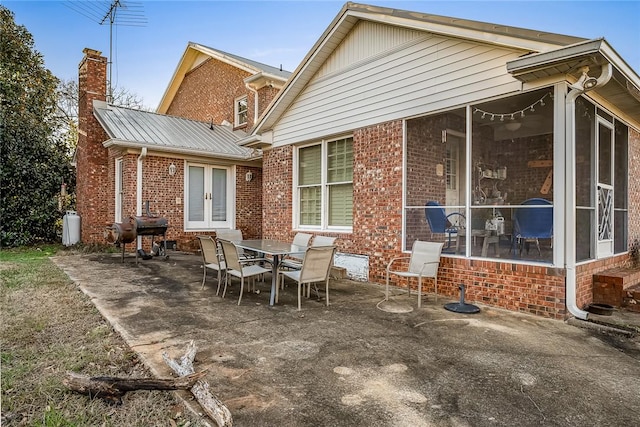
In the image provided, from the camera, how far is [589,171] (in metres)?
5.51

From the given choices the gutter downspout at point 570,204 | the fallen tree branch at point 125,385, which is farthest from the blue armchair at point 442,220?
the fallen tree branch at point 125,385

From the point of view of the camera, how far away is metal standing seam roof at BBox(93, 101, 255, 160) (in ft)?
33.7

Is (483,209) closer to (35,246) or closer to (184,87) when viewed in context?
(35,246)

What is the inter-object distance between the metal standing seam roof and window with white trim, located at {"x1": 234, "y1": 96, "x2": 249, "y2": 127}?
3.71ft

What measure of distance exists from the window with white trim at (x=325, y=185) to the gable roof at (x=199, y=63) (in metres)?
4.16

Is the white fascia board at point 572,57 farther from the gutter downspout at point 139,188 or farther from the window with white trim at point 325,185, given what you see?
the gutter downspout at point 139,188

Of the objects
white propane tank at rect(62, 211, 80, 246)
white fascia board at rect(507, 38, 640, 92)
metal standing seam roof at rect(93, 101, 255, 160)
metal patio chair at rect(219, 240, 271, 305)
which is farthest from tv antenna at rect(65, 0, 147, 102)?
white fascia board at rect(507, 38, 640, 92)

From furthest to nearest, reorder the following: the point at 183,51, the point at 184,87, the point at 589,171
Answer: the point at 184,87 < the point at 183,51 < the point at 589,171

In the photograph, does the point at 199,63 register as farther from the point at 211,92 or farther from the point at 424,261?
the point at 424,261

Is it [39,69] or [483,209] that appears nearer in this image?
[483,209]

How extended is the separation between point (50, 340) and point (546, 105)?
728 cm

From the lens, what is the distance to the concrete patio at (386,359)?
8.36 ft

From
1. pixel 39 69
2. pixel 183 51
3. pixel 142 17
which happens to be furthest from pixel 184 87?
pixel 39 69

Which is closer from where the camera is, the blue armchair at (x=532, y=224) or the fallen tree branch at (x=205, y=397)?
the fallen tree branch at (x=205, y=397)
